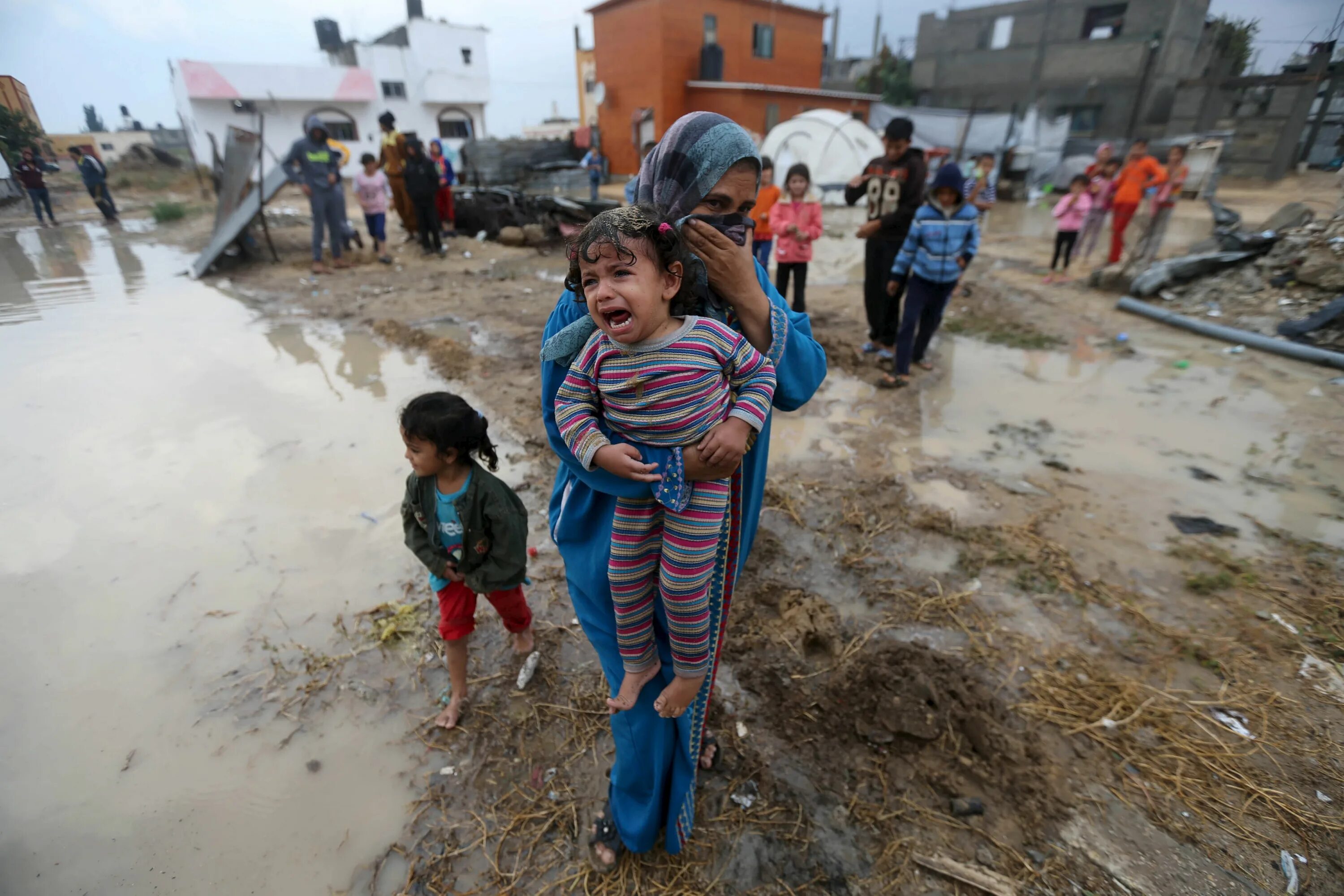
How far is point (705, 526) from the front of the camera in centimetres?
121

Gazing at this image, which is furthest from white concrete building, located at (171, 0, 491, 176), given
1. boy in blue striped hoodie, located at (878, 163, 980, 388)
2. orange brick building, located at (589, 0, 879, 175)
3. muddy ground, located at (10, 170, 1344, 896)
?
muddy ground, located at (10, 170, 1344, 896)

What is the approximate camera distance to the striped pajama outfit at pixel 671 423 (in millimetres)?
1148

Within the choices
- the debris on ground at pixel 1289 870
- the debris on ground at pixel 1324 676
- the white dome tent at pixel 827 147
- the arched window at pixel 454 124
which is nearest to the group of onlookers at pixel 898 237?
the debris on ground at pixel 1324 676

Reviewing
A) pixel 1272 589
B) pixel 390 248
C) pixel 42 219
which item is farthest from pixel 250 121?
pixel 1272 589

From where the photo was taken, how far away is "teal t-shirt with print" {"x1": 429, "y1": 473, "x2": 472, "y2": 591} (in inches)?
76.5

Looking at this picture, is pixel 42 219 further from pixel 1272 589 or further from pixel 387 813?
pixel 1272 589

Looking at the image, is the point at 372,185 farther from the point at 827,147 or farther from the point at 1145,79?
the point at 1145,79

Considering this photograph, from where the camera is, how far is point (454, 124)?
3055cm

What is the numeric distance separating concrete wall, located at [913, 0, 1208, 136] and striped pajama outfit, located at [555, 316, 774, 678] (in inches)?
939

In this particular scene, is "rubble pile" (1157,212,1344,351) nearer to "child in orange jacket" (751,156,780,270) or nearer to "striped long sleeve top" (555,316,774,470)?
"child in orange jacket" (751,156,780,270)

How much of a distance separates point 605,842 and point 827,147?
18.6m

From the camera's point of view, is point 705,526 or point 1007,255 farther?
point 1007,255

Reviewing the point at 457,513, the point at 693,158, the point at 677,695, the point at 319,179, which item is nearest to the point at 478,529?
the point at 457,513

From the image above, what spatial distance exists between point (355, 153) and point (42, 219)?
30.4m
